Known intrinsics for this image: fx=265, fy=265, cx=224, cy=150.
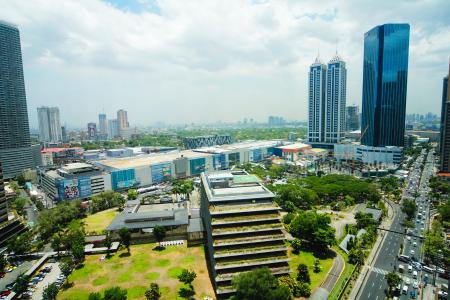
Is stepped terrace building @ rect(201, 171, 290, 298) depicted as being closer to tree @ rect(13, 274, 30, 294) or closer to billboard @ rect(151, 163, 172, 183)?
tree @ rect(13, 274, 30, 294)

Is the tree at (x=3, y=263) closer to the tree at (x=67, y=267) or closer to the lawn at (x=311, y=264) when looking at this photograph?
the tree at (x=67, y=267)

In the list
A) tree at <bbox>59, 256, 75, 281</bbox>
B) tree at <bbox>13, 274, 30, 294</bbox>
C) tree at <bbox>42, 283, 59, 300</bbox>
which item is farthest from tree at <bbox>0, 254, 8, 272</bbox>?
tree at <bbox>42, 283, 59, 300</bbox>

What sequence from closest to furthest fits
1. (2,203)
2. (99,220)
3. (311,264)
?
(311,264)
(2,203)
(99,220)

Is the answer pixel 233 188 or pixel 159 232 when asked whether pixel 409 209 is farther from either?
pixel 159 232

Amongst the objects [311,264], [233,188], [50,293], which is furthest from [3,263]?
[311,264]

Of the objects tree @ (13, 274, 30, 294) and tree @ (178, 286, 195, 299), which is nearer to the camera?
tree @ (13, 274, 30, 294)

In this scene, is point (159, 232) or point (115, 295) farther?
point (159, 232)

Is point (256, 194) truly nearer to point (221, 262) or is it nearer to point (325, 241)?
point (221, 262)
